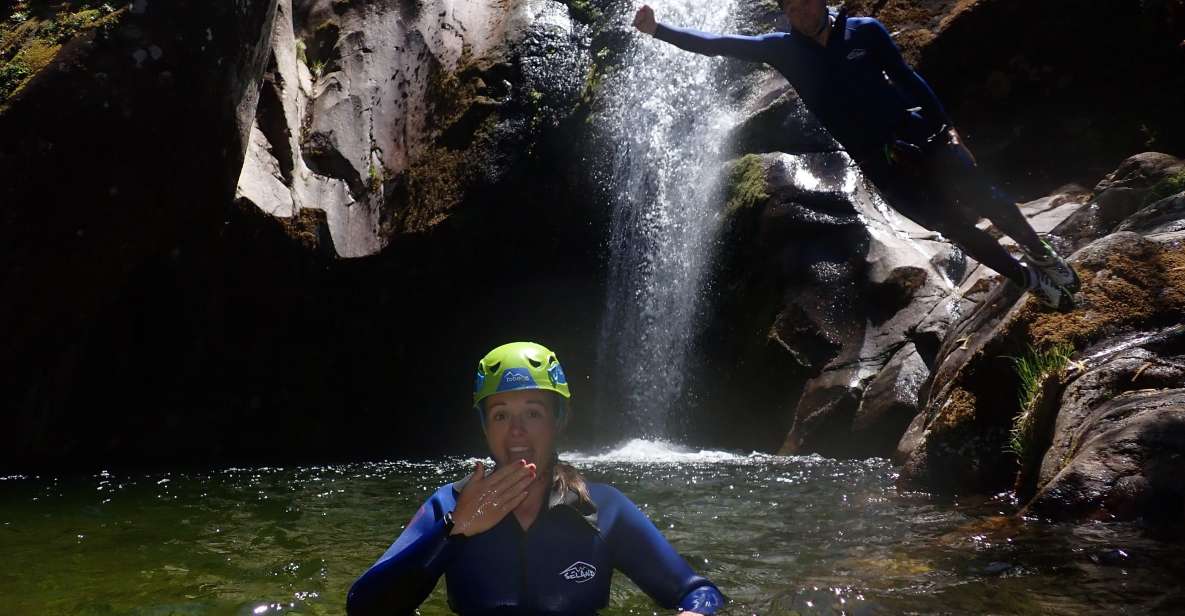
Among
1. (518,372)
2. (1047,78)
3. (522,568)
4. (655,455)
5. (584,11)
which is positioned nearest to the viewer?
(522,568)

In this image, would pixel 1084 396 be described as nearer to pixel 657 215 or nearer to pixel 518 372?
pixel 518 372

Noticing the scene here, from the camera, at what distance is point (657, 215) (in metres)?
13.7

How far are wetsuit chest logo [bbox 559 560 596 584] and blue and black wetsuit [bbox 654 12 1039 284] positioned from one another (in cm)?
369

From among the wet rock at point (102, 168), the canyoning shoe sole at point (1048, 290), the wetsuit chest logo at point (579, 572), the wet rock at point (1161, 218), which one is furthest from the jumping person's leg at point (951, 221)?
the wet rock at point (102, 168)

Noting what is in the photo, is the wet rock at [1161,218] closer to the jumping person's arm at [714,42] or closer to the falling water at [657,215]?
the jumping person's arm at [714,42]

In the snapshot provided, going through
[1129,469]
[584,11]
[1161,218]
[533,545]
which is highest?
[584,11]

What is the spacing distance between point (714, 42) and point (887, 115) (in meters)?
1.22

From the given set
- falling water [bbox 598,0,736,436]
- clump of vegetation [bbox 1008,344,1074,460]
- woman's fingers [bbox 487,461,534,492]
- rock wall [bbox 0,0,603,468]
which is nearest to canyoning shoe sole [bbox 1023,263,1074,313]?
clump of vegetation [bbox 1008,344,1074,460]

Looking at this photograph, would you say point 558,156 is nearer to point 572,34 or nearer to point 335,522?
point 572,34

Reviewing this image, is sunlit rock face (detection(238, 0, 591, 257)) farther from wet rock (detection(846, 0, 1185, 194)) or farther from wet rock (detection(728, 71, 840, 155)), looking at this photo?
wet rock (detection(846, 0, 1185, 194))

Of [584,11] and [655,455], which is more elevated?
[584,11]

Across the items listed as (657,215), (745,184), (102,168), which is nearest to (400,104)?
(657,215)

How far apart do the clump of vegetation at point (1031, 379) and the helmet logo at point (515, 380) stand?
14.3 feet

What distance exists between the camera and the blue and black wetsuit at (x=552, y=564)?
121 inches
